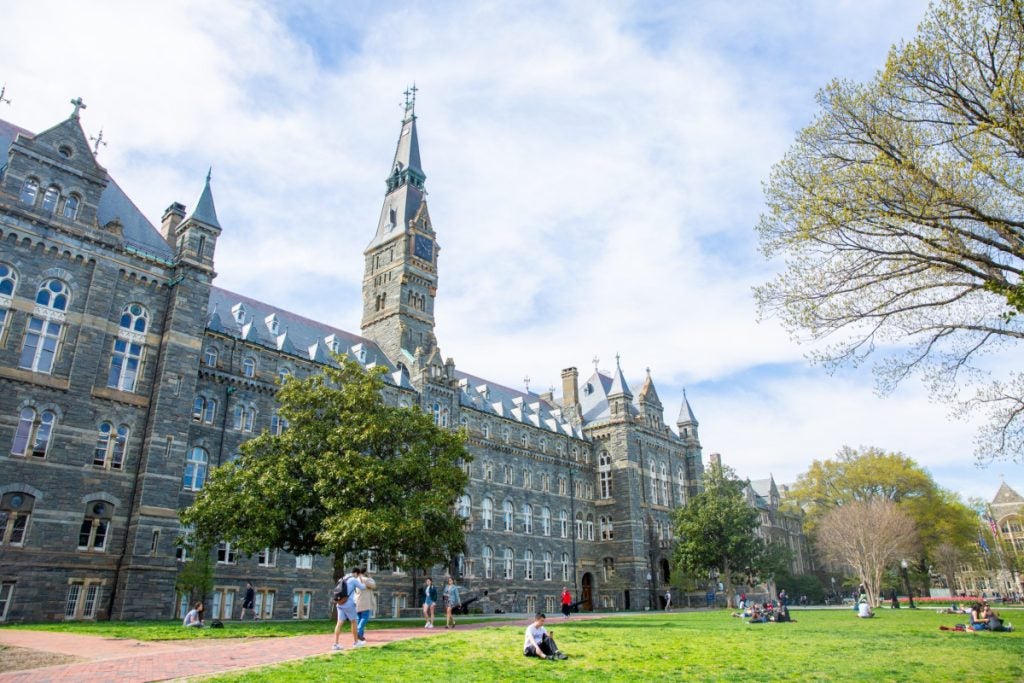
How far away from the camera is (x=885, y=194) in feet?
52.8

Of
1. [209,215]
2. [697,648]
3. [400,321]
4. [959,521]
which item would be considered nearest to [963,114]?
[697,648]

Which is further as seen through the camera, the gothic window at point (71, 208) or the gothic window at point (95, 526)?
the gothic window at point (71, 208)

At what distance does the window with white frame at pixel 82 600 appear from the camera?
26.7m

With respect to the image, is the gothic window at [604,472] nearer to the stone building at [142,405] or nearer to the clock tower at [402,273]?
the stone building at [142,405]

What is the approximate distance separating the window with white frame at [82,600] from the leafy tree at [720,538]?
126ft

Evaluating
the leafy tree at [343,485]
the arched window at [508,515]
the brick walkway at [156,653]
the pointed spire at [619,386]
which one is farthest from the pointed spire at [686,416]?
the brick walkway at [156,653]

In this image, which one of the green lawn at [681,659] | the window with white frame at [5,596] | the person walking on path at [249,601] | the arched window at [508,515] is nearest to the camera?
the green lawn at [681,659]

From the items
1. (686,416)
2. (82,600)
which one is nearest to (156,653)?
(82,600)

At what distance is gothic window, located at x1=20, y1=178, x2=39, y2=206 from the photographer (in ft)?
96.3

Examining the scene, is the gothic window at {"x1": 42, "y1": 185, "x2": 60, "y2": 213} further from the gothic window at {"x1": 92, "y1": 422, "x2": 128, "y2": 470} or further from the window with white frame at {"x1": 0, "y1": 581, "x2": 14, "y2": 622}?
the window with white frame at {"x1": 0, "y1": 581, "x2": 14, "y2": 622}

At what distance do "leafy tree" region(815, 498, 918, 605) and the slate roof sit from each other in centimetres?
5012

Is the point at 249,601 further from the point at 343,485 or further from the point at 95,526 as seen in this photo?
the point at 343,485

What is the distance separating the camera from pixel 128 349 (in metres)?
31.4

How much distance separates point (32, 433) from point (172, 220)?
14.1m
